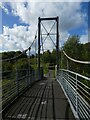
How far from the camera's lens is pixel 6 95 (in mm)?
5285

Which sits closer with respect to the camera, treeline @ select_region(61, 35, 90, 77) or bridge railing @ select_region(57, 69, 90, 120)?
bridge railing @ select_region(57, 69, 90, 120)

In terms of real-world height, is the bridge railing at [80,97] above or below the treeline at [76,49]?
below

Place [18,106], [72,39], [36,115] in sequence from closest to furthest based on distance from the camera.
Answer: [36,115]
[18,106]
[72,39]

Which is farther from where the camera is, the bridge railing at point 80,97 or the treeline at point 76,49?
the treeline at point 76,49

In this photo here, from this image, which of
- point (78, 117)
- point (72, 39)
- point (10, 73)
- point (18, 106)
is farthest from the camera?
point (72, 39)

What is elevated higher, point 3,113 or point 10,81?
point 10,81

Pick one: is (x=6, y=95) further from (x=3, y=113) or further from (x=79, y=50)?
(x=79, y=50)

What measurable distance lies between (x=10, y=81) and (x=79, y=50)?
1086 inches

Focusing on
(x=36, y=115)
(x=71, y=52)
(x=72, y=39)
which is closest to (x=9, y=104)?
(x=36, y=115)

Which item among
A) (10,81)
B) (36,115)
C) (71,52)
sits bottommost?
(36,115)

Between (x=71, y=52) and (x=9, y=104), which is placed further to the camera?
(x=71, y=52)

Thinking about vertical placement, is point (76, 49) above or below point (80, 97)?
above

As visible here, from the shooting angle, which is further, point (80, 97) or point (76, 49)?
point (76, 49)

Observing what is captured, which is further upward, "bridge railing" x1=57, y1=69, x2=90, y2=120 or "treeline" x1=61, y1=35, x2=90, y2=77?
"treeline" x1=61, y1=35, x2=90, y2=77
